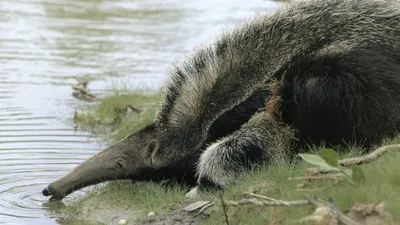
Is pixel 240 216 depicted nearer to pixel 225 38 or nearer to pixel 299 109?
pixel 299 109

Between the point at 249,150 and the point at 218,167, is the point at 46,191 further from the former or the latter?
the point at 249,150

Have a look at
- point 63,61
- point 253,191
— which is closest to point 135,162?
point 253,191

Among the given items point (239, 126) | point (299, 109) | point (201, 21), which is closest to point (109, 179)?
point (239, 126)

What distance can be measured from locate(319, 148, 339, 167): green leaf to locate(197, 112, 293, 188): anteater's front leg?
1.58 m

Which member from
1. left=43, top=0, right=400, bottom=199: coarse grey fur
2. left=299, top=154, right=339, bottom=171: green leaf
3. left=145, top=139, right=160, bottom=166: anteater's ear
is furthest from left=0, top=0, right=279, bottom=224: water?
left=299, top=154, right=339, bottom=171: green leaf

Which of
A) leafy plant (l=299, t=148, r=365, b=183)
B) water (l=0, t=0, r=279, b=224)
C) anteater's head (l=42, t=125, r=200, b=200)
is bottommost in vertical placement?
water (l=0, t=0, r=279, b=224)

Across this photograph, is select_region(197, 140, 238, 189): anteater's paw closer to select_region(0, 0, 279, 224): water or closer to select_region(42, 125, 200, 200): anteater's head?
select_region(42, 125, 200, 200): anteater's head

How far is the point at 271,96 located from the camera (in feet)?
23.6

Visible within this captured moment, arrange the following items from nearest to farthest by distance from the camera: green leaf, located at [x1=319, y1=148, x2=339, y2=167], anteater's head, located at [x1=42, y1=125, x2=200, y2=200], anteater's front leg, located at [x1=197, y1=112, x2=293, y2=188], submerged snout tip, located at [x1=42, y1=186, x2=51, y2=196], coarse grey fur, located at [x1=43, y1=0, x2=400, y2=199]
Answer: green leaf, located at [x1=319, y1=148, x2=339, y2=167] → coarse grey fur, located at [x1=43, y1=0, x2=400, y2=199] → anteater's front leg, located at [x1=197, y1=112, x2=293, y2=188] → submerged snout tip, located at [x1=42, y1=186, x2=51, y2=196] → anteater's head, located at [x1=42, y1=125, x2=200, y2=200]

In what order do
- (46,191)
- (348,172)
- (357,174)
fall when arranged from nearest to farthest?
(357,174)
(348,172)
(46,191)

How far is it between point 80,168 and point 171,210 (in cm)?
121

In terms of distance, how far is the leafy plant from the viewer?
18.2 ft

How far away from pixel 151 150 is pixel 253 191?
169 cm

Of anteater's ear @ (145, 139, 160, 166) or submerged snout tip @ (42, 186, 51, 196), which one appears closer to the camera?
submerged snout tip @ (42, 186, 51, 196)
